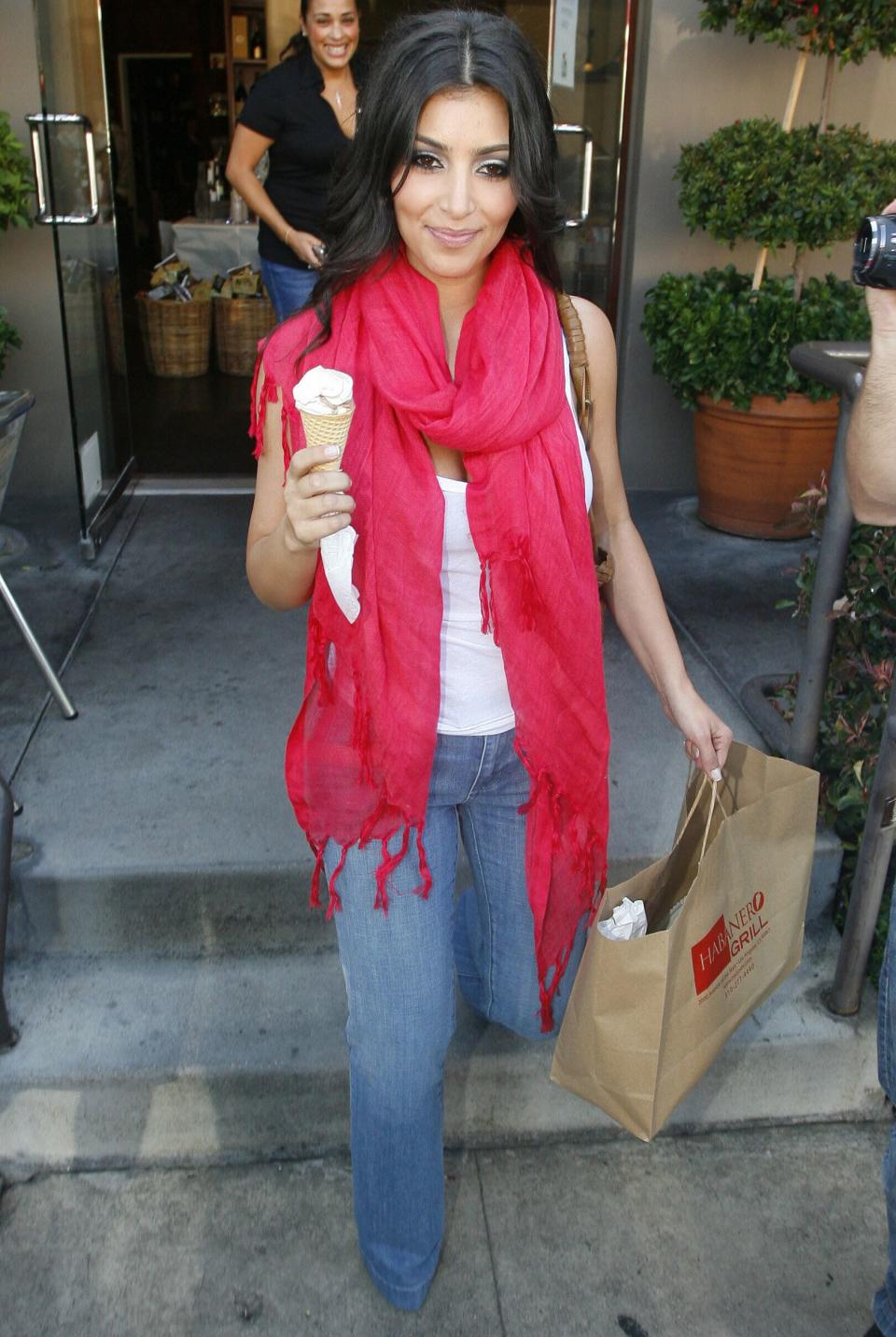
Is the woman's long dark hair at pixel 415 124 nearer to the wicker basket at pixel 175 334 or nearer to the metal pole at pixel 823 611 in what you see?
the metal pole at pixel 823 611

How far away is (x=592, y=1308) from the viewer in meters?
2.09

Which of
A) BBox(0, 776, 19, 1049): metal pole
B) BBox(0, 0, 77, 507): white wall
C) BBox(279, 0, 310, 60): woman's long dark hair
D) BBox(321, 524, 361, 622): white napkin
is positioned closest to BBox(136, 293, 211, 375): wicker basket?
BBox(0, 0, 77, 507): white wall

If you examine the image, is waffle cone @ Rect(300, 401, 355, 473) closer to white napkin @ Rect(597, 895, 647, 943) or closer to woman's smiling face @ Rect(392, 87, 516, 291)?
woman's smiling face @ Rect(392, 87, 516, 291)

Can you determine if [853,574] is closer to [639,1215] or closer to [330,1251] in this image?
[639,1215]

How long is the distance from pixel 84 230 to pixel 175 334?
391 centimetres

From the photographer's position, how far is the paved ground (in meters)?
2.06

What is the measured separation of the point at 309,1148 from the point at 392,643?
1.21m

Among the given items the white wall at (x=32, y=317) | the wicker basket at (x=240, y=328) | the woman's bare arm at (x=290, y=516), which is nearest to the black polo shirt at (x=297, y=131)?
the white wall at (x=32, y=317)

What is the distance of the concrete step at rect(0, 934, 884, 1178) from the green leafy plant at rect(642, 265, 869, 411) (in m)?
2.60

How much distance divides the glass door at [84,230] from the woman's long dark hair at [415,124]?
257 cm

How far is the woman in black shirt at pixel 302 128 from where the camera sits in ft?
13.2

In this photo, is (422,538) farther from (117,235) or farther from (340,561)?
(117,235)

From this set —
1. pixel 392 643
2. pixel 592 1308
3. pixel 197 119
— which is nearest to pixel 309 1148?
pixel 592 1308

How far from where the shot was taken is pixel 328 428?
148 cm
